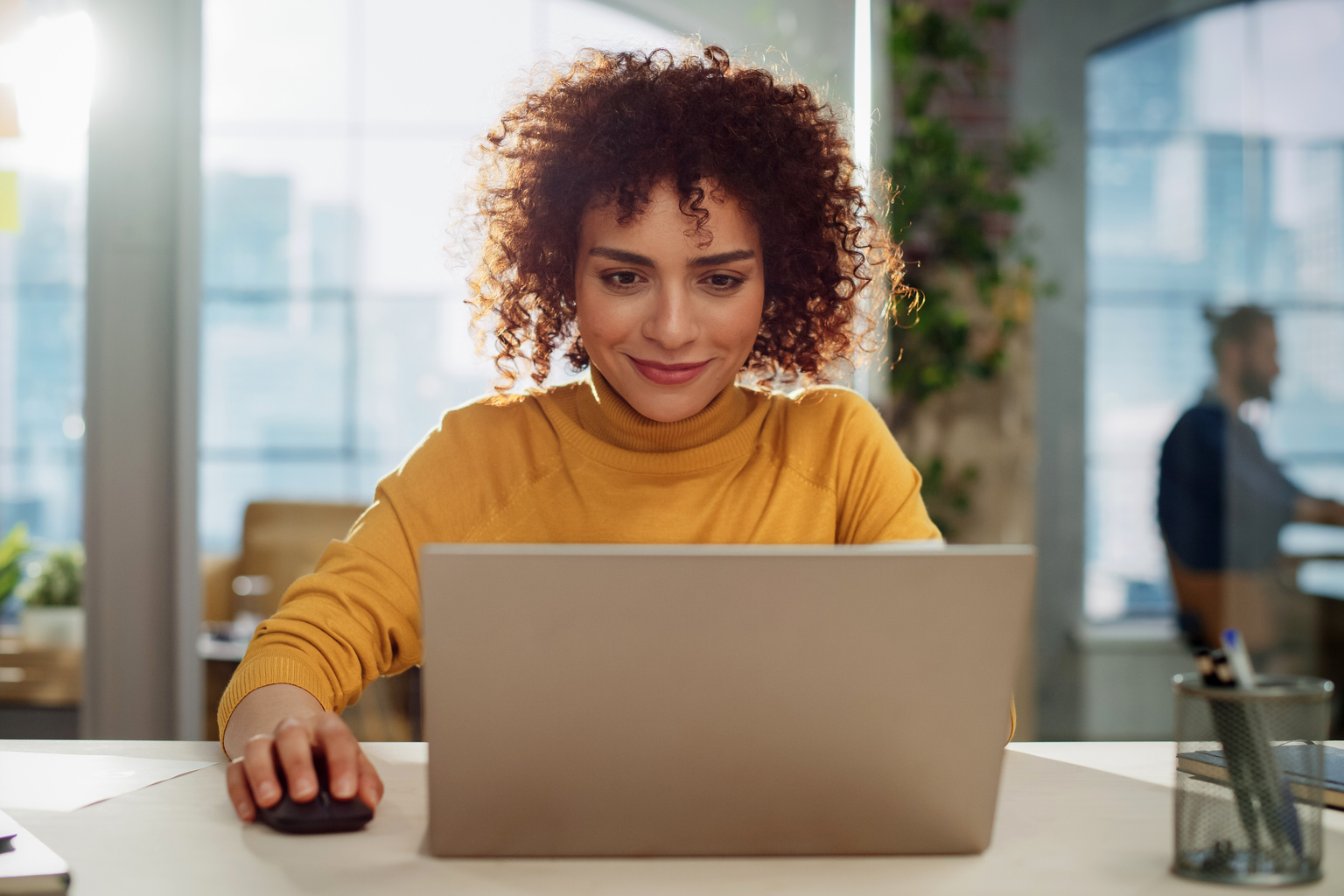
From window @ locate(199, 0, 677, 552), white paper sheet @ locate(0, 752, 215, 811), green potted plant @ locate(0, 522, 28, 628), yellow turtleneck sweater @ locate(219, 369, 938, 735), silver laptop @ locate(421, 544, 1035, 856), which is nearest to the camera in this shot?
silver laptop @ locate(421, 544, 1035, 856)

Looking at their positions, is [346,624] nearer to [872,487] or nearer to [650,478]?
[650,478]

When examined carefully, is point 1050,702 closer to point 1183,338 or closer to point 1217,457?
point 1217,457

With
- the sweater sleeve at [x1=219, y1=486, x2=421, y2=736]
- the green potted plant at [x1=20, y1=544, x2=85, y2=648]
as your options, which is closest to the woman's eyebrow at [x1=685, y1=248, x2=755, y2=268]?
the sweater sleeve at [x1=219, y1=486, x2=421, y2=736]

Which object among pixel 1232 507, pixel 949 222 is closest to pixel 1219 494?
pixel 1232 507

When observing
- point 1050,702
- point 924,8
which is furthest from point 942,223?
point 1050,702

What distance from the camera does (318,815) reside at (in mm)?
753

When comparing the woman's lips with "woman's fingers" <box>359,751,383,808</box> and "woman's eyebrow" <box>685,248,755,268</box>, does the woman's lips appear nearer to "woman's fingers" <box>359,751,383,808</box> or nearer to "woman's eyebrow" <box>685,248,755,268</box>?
"woman's eyebrow" <box>685,248,755,268</box>

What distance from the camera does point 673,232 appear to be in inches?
46.9

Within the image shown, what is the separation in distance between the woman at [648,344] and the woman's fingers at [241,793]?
25 centimetres

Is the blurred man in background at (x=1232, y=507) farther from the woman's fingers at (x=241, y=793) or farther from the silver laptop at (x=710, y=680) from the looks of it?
the woman's fingers at (x=241, y=793)

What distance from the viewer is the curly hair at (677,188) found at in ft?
4.16

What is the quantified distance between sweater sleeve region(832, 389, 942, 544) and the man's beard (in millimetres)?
2399

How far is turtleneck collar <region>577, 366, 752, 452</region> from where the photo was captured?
134 centimetres

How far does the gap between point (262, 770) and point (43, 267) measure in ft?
8.05
